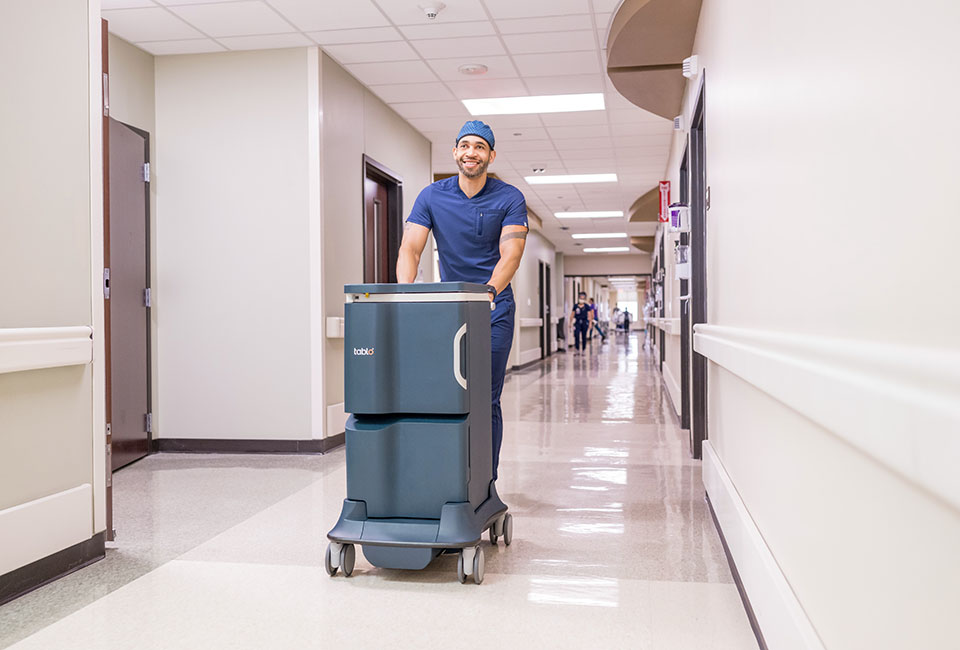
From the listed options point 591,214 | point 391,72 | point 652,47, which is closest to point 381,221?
point 391,72

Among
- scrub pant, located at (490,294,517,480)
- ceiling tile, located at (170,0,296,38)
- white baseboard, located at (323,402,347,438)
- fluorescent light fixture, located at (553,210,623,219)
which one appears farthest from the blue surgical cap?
fluorescent light fixture, located at (553,210,623,219)

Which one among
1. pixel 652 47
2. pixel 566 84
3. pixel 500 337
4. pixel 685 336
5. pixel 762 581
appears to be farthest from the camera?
pixel 566 84

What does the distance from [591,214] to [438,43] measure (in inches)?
375

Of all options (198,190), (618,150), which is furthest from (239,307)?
(618,150)

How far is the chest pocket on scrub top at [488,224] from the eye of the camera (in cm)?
309

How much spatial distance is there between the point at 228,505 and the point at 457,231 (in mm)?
1835

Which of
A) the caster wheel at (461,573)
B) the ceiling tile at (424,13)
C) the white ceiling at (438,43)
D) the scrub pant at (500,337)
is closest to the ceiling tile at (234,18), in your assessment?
the white ceiling at (438,43)

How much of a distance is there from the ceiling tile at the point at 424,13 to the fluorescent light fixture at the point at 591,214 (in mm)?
9495

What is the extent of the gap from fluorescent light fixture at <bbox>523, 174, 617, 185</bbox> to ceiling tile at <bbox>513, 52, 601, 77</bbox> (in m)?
4.53

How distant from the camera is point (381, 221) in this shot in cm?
714

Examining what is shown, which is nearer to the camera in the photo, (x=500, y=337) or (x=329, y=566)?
(x=329, y=566)

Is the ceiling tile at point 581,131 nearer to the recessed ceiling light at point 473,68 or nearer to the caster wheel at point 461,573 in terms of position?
the recessed ceiling light at point 473,68

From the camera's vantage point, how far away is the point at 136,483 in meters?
4.47

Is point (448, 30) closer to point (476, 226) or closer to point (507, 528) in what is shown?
point (476, 226)
